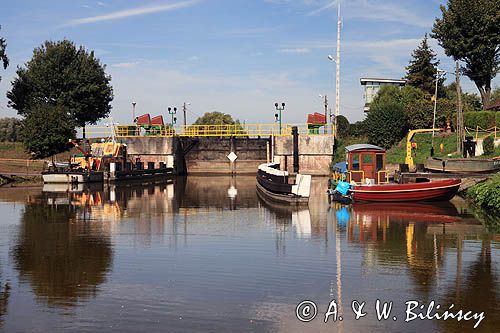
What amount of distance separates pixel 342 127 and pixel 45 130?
32296 millimetres

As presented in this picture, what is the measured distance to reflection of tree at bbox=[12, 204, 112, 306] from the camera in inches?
522

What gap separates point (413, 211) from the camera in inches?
1076

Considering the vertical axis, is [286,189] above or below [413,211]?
above

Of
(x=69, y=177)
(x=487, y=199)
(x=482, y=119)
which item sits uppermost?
(x=482, y=119)

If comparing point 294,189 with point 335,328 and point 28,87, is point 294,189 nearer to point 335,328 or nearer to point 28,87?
point 335,328

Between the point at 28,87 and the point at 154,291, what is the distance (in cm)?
6384

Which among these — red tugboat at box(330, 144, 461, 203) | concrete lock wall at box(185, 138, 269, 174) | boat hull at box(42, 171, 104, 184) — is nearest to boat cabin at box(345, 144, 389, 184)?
red tugboat at box(330, 144, 461, 203)

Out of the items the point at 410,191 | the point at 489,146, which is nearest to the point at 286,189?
the point at 410,191

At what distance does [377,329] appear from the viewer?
10336 millimetres

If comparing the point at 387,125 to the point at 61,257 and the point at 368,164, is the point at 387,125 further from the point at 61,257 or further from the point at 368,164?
the point at 61,257

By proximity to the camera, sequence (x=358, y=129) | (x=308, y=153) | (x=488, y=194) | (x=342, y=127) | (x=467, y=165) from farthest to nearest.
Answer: (x=342, y=127), (x=358, y=129), (x=308, y=153), (x=467, y=165), (x=488, y=194)

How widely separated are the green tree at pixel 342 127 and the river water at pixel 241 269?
1523 inches

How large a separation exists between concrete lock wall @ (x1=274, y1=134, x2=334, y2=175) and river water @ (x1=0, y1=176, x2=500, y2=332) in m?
31.0

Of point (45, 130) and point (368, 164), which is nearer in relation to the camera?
point (368, 164)
